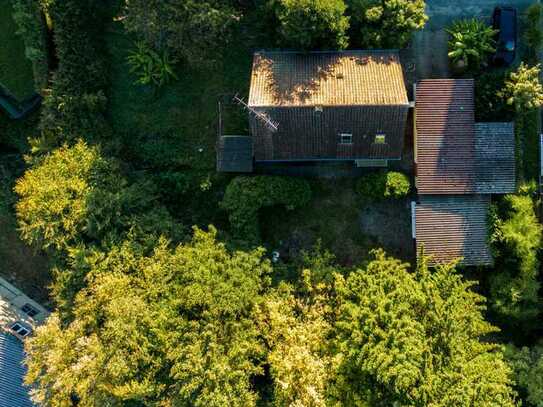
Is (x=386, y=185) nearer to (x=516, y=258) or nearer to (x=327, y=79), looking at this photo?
(x=327, y=79)

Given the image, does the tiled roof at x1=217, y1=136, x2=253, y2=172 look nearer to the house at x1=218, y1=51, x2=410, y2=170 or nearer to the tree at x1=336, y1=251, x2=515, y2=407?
the house at x1=218, y1=51, x2=410, y2=170

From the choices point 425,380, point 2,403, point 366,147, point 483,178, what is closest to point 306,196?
point 366,147

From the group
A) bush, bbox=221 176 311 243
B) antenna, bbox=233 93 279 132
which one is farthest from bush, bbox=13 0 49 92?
bush, bbox=221 176 311 243

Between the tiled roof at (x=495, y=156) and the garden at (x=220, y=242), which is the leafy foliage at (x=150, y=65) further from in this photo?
the tiled roof at (x=495, y=156)

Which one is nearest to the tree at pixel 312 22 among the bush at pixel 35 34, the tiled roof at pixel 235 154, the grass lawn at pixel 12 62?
the tiled roof at pixel 235 154

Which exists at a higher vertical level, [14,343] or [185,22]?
[185,22]

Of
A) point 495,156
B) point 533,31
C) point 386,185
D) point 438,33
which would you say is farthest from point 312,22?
point 533,31
